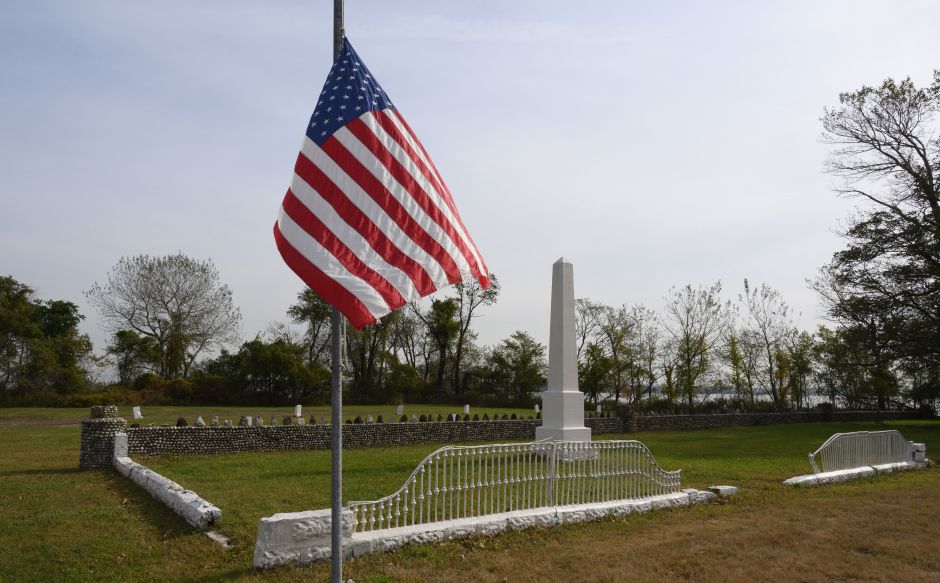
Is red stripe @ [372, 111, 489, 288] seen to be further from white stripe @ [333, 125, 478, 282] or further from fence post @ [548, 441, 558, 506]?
fence post @ [548, 441, 558, 506]

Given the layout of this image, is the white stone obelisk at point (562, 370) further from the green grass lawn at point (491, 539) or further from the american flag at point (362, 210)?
the american flag at point (362, 210)

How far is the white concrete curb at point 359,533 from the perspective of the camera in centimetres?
580

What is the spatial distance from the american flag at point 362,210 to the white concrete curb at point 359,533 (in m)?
2.75

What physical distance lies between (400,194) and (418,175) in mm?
A: 239

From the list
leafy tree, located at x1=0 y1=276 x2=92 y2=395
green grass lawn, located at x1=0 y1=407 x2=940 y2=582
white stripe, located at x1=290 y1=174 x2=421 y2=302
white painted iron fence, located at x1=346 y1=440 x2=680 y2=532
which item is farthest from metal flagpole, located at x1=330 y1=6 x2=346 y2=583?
leafy tree, located at x1=0 y1=276 x2=92 y2=395

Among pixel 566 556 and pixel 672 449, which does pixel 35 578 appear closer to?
pixel 566 556

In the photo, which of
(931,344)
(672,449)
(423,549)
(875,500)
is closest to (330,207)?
(423,549)

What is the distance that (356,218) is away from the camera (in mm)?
4480

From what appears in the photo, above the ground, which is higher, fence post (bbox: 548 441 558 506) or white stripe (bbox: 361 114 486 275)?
white stripe (bbox: 361 114 486 275)

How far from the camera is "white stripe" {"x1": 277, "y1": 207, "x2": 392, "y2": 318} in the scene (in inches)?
169

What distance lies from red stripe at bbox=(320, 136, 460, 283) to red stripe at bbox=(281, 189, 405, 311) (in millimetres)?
412

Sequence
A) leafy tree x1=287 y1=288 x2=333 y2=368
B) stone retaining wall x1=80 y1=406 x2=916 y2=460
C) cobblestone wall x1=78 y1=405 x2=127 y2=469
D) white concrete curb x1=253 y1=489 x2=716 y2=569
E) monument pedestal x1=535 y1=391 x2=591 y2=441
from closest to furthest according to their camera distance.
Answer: white concrete curb x1=253 y1=489 x2=716 y2=569, cobblestone wall x1=78 y1=405 x2=127 y2=469, stone retaining wall x1=80 y1=406 x2=916 y2=460, monument pedestal x1=535 y1=391 x2=591 y2=441, leafy tree x1=287 y1=288 x2=333 y2=368

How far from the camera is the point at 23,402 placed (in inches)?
1155

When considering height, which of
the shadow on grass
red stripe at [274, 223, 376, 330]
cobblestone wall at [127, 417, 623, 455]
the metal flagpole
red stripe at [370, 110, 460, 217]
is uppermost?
red stripe at [370, 110, 460, 217]
